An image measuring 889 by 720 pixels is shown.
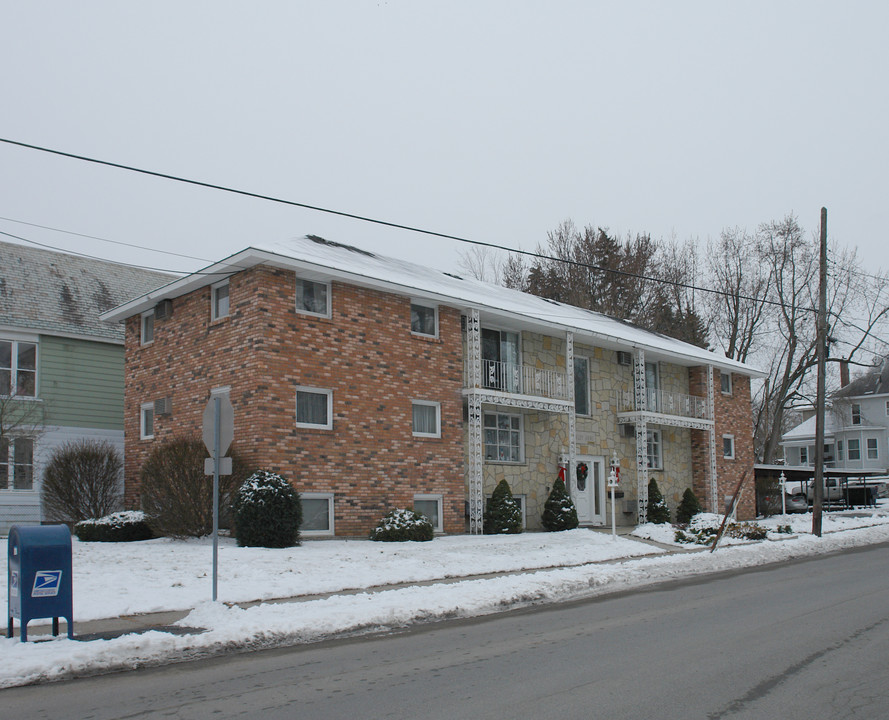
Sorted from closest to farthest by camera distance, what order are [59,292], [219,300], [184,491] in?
[184,491], [219,300], [59,292]

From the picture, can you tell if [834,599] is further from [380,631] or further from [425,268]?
[425,268]

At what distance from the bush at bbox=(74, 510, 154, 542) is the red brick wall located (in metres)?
2.47

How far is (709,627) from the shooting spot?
32.7 feet

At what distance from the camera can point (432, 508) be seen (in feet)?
72.8

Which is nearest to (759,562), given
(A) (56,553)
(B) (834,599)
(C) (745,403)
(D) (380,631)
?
(B) (834,599)

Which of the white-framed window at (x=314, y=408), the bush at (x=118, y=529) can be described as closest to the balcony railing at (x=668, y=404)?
the white-framed window at (x=314, y=408)

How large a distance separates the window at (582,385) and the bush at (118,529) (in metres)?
13.0

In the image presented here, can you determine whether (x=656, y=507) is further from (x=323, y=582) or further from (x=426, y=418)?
(x=323, y=582)

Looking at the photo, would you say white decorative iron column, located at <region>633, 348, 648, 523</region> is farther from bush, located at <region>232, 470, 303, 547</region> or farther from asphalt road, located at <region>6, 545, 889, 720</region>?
asphalt road, located at <region>6, 545, 889, 720</region>

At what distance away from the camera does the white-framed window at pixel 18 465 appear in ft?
81.0

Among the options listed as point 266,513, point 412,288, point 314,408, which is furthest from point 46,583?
point 412,288

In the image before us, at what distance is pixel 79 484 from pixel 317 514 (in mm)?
6752

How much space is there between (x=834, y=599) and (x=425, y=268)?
55.7ft

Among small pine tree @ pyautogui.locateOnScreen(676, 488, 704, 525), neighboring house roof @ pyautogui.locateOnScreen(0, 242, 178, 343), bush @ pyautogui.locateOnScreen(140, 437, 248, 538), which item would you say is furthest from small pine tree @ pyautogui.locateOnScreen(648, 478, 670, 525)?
neighboring house roof @ pyautogui.locateOnScreen(0, 242, 178, 343)
